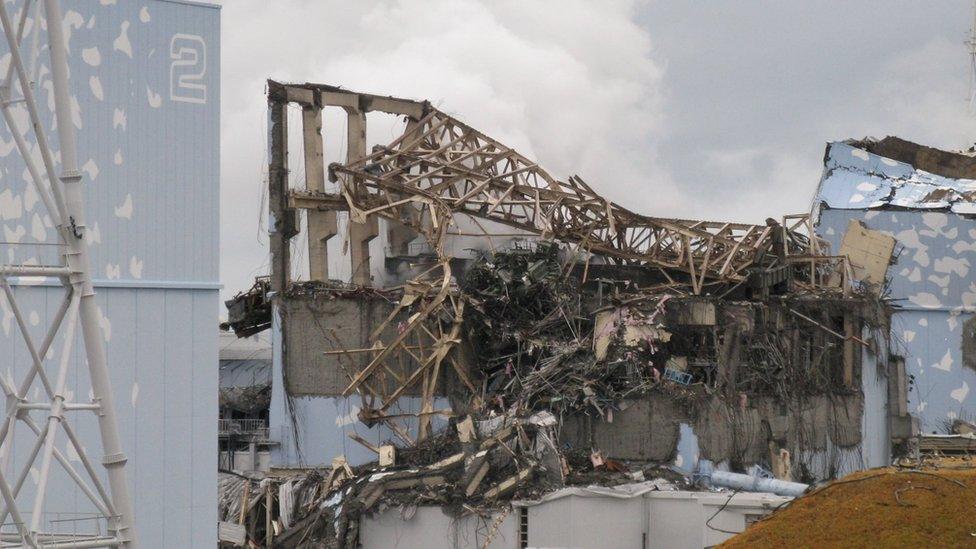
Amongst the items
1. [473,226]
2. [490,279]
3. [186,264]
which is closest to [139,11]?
[186,264]

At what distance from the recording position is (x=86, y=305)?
59.0 feet

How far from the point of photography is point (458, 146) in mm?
39125

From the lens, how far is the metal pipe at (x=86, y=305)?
702 inches

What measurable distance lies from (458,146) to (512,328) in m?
6.76

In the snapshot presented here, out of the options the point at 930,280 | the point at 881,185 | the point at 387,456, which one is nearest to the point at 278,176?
the point at 387,456

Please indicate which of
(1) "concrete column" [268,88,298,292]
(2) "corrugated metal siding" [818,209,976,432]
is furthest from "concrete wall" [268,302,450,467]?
(2) "corrugated metal siding" [818,209,976,432]

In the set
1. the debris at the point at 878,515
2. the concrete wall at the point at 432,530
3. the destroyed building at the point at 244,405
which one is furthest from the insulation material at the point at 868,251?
the destroyed building at the point at 244,405

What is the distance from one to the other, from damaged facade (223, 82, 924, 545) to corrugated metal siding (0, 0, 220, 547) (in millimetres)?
6495

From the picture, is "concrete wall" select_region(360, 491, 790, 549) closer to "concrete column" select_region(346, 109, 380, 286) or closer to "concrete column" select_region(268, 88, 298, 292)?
"concrete column" select_region(346, 109, 380, 286)

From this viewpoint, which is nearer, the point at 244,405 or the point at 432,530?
the point at 432,530

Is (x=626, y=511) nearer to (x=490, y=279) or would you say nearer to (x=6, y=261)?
(x=490, y=279)

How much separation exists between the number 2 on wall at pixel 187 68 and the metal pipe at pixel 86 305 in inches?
297

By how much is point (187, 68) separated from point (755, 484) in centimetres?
1548

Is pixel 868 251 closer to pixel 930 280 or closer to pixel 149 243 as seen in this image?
pixel 930 280
